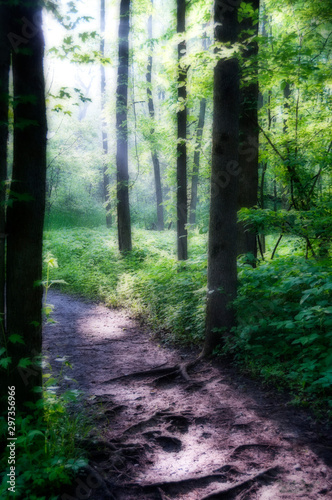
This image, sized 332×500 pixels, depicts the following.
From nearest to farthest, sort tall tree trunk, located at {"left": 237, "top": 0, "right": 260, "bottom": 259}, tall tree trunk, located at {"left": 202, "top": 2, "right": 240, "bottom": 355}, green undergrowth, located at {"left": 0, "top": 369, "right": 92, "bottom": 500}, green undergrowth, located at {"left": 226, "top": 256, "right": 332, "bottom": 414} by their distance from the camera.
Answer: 1. green undergrowth, located at {"left": 0, "top": 369, "right": 92, "bottom": 500}
2. green undergrowth, located at {"left": 226, "top": 256, "right": 332, "bottom": 414}
3. tall tree trunk, located at {"left": 202, "top": 2, "right": 240, "bottom": 355}
4. tall tree trunk, located at {"left": 237, "top": 0, "right": 260, "bottom": 259}

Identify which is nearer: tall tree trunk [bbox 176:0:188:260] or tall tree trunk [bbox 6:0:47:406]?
tall tree trunk [bbox 6:0:47:406]

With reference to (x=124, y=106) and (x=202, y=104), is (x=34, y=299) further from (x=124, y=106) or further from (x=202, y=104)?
(x=202, y=104)

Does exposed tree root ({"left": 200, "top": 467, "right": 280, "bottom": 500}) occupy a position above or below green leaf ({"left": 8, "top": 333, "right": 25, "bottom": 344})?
below

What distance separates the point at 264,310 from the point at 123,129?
989cm

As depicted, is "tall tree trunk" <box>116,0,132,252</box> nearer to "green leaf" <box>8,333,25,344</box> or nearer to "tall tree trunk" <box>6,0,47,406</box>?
"tall tree trunk" <box>6,0,47,406</box>

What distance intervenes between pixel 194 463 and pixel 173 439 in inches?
18.3

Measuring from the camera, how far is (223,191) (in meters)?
5.48

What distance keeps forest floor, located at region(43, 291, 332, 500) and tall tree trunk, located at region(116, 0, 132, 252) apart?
7.76 metres

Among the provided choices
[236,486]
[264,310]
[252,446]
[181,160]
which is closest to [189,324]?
[264,310]

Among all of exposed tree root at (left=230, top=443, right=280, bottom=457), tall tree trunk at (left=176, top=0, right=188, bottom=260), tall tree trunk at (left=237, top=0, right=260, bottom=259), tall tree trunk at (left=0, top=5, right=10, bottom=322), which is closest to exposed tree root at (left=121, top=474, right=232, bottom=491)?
exposed tree root at (left=230, top=443, right=280, bottom=457)

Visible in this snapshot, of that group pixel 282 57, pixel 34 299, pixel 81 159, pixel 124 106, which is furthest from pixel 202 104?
pixel 34 299

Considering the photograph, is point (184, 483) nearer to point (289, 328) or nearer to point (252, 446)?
point (252, 446)

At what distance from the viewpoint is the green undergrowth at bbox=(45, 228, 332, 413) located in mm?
4195

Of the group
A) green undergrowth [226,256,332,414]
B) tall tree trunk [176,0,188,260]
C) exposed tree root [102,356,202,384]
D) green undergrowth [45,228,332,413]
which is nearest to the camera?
green undergrowth [226,256,332,414]
